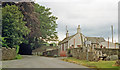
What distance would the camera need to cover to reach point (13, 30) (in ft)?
94.3

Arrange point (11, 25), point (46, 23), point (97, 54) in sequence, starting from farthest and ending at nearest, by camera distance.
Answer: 1. point (46, 23)
2. point (11, 25)
3. point (97, 54)

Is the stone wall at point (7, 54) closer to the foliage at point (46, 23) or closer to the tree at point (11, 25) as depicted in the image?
the tree at point (11, 25)

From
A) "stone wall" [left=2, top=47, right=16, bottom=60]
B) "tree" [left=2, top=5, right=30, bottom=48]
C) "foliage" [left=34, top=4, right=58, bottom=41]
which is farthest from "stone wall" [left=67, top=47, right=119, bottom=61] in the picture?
"foliage" [left=34, top=4, right=58, bottom=41]

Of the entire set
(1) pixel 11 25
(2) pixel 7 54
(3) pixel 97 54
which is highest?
(1) pixel 11 25

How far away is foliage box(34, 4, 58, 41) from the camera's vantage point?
163 feet

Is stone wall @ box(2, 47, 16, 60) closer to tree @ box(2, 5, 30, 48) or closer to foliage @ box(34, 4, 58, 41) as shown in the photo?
tree @ box(2, 5, 30, 48)

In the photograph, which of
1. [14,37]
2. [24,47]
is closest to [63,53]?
[24,47]

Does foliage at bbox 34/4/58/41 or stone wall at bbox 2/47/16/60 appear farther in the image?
foliage at bbox 34/4/58/41

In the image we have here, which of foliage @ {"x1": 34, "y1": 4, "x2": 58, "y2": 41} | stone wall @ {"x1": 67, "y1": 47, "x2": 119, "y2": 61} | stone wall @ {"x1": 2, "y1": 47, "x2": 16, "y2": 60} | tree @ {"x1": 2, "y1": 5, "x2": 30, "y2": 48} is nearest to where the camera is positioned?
stone wall @ {"x1": 67, "y1": 47, "x2": 119, "y2": 61}

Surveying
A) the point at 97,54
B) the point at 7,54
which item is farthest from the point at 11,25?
the point at 97,54

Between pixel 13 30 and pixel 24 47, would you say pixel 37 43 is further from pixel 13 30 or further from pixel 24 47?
pixel 13 30

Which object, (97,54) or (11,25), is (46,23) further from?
(97,54)

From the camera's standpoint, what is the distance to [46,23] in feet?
167

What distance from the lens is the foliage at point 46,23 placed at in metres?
49.8
